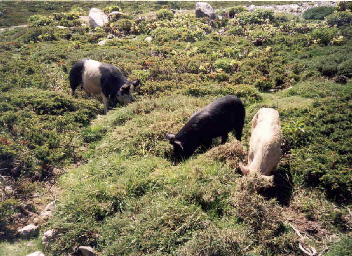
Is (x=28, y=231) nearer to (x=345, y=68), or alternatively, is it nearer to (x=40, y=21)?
(x=345, y=68)

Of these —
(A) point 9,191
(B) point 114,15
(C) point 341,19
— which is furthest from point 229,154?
(B) point 114,15

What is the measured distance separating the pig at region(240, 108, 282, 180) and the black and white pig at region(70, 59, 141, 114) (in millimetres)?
6069

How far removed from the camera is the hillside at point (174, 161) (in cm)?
485

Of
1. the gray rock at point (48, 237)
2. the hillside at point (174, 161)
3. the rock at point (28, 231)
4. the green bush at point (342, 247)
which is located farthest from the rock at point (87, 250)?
the green bush at point (342, 247)

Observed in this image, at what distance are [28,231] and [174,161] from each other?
3.72 metres

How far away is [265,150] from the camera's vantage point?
565 cm

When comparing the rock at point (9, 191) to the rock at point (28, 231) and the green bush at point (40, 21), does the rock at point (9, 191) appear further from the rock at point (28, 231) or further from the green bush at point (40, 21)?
the green bush at point (40, 21)

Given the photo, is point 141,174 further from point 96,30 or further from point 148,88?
point 96,30

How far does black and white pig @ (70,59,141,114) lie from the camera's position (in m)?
10.5

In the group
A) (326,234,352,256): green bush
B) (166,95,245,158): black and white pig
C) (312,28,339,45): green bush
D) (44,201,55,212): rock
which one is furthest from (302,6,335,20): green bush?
(44,201,55,212): rock

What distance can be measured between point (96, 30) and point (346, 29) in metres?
18.3

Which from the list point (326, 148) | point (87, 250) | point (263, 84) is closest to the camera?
point (87, 250)

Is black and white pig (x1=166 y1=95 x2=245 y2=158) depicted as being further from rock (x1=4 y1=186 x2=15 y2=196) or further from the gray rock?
rock (x1=4 y1=186 x2=15 y2=196)

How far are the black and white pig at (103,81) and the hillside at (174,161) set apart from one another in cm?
45
